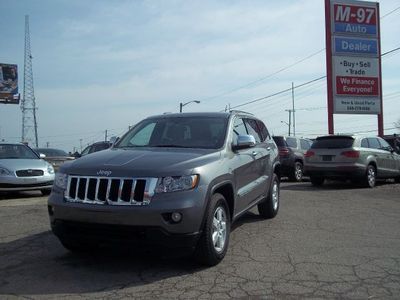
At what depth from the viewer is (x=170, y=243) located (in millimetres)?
5039

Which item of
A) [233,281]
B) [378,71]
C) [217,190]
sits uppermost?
Result: [378,71]

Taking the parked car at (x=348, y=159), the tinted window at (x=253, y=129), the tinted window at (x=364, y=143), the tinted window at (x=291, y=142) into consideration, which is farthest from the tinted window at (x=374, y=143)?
the tinted window at (x=253, y=129)

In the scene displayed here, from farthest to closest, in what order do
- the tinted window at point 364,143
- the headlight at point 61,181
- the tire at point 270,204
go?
the tinted window at point 364,143
the tire at point 270,204
the headlight at point 61,181

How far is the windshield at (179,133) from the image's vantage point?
644cm

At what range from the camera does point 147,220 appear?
197 inches

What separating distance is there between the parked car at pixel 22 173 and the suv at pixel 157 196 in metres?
6.91

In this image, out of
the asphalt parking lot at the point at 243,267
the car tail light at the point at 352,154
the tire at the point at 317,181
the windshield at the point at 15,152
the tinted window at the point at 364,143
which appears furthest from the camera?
the tire at the point at 317,181

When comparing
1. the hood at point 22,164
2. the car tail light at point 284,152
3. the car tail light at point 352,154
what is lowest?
the hood at point 22,164

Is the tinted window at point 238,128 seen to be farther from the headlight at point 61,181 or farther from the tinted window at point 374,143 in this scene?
the tinted window at point 374,143

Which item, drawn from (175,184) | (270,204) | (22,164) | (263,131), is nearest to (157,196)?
(175,184)

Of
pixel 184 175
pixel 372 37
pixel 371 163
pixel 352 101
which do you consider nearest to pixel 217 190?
pixel 184 175

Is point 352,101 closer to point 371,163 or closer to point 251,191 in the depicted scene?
point 371,163

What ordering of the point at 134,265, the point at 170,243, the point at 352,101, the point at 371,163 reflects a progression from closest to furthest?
1. the point at 170,243
2. the point at 134,265
3. the point at 371,163
4. the point at 352,101

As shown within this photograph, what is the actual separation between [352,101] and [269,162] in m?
14.1
